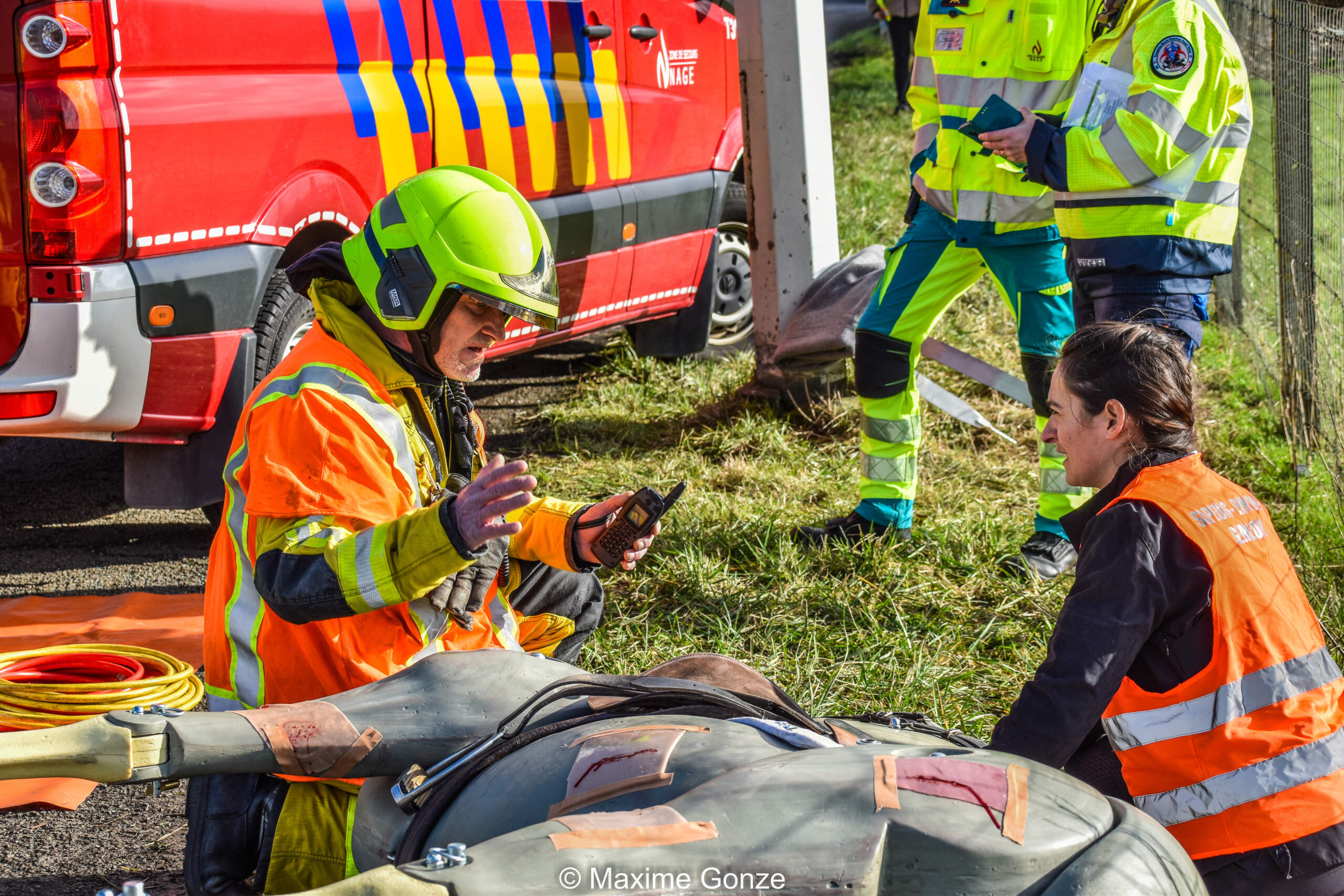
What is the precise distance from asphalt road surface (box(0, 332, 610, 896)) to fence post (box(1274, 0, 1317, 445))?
3.46m

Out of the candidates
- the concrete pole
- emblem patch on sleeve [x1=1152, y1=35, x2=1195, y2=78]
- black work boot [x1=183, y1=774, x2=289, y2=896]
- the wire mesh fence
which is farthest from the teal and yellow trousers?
black work boot [x1=183, y1=774, x2=289, y2=896]

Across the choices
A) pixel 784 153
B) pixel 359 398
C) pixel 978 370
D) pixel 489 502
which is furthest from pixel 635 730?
pixel 784 153

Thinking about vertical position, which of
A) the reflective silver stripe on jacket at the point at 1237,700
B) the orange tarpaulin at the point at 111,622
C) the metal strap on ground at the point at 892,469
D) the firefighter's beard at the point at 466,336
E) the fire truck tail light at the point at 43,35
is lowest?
the orange tarpaulin at the point at 111,622

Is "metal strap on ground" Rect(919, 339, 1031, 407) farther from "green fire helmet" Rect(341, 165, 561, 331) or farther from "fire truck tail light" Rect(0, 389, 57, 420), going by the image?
"fire truck tail light" Rect(0, 389, 57, 420)

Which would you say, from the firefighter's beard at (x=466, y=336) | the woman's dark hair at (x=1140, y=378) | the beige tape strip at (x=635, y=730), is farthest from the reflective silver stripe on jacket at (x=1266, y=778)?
the firefighter's beard at (x=466, y=336)

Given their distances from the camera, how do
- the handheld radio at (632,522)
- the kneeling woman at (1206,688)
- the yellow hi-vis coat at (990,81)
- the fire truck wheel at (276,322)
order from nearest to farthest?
1. the kneeling woman at (1206,688)
2. the handheld radio at (632,522)
3. the yellow hi-vis coat at (990,81)
4. the fire truck wheel at (276,322)

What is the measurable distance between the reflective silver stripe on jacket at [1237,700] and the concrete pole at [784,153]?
413 centimetres

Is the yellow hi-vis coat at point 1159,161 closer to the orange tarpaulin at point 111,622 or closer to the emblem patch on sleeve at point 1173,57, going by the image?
the emblem patch on sleeve at point 1173,57

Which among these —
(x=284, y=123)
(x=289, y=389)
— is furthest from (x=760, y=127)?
(x=289, y=389)

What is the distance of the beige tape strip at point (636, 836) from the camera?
1.59m

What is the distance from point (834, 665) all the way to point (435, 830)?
6.81 ft

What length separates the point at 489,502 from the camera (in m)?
2.27

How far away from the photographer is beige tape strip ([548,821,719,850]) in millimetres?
1590

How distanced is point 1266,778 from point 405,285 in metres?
1.83
